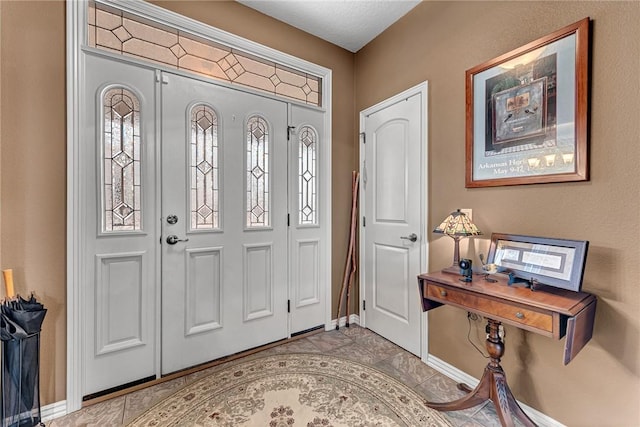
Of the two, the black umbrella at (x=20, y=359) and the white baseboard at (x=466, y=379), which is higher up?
the black umbrella at (x=20, y=359)

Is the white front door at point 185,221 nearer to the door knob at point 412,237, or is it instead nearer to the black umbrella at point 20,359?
the black umbrella at point 20,359

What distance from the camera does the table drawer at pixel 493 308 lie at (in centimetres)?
125

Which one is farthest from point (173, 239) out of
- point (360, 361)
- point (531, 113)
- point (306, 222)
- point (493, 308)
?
point (531, 113)

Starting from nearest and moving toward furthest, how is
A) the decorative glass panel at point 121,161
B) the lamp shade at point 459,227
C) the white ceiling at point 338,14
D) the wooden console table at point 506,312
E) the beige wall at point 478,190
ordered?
the wooden console table at point 506,312 < the beige wall at point 478,190 < the lamp shade at point 459,227 < the decorative glass panel at point 121,161 < the white ceiling at point 338,14

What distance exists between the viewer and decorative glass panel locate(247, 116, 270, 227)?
2.33 metres

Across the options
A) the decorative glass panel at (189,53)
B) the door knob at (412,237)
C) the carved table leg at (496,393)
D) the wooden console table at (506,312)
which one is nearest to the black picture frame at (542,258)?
the wooden console table at (506,312)

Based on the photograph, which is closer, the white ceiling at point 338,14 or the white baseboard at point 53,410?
the white baseboard at point 53,410

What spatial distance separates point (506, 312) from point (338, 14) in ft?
8.06

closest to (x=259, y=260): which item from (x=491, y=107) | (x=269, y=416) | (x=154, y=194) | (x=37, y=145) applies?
(x=154, y=194)

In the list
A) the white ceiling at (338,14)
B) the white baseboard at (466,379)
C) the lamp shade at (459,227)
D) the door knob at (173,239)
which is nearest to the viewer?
the white baseboard at (466,379)

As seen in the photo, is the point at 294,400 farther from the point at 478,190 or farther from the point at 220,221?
the point at 478,190

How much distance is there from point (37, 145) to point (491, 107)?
269 centimetres

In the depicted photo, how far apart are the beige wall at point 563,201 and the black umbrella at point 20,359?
2.47 m

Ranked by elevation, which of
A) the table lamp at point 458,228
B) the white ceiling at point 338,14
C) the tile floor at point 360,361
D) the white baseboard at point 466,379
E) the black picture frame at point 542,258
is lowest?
the tile floor at point 360,361
